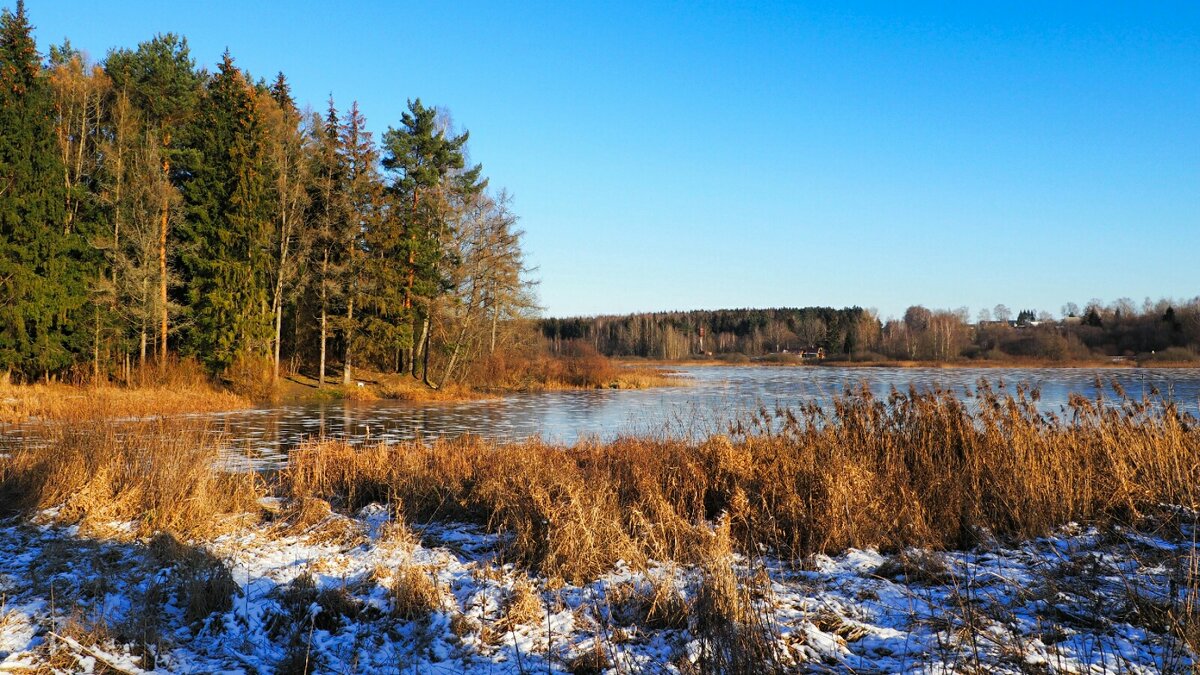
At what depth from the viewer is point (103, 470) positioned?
779 cm

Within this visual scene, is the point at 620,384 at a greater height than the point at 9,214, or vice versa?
the point at 9,214

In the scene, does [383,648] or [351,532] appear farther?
[351,532]

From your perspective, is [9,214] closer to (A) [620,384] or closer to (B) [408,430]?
(B) [408,430]

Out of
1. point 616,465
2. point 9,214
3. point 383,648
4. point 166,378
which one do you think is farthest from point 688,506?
point 9,214

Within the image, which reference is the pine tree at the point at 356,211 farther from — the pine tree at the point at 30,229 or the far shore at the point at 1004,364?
the far shore at the point at 1004,364

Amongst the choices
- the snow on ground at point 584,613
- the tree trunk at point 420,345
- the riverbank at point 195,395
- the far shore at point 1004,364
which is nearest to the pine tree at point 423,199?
the tree trunk at point 420,345

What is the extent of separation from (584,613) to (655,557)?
50.6 inches

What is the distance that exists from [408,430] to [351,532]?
14.4m

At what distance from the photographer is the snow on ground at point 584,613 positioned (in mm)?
3795

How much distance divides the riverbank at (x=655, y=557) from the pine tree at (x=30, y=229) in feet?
69.1

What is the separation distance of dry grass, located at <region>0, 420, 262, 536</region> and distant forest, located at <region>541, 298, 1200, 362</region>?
51.7 meters

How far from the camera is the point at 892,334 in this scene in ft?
460

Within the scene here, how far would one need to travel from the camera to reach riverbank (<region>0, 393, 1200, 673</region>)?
4.03 m

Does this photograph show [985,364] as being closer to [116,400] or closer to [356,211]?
[356,211]
